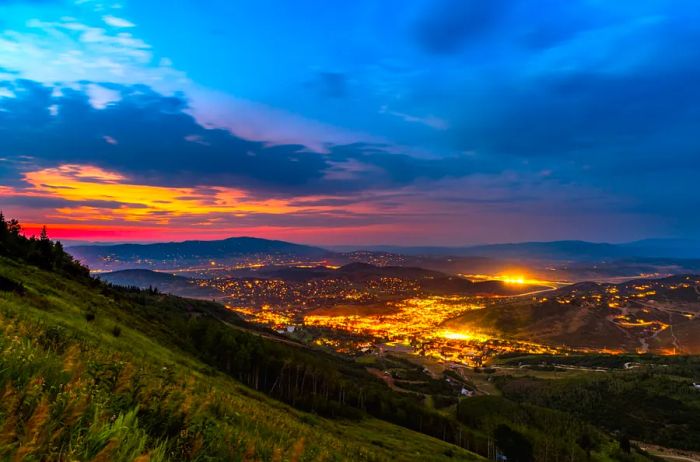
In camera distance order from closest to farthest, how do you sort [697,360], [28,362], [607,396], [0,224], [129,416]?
[129,416] → [28,362] → [0,224] → [607,396] → [697,360]

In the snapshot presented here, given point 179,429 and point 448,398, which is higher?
point 179,429

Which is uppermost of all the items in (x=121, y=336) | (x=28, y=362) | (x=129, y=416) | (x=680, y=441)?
(x=28, y=362)

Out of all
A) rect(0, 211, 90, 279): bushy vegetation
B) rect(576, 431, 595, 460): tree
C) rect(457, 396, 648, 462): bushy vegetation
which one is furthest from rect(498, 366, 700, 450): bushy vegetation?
rect(0, 211, 90, 279): bushy vegetation

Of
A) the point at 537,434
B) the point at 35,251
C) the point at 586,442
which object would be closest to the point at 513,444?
the point at 537,434

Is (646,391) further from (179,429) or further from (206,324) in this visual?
(179,429)

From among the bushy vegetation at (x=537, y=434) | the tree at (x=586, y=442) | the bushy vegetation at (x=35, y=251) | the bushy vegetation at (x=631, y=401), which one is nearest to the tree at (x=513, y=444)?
the bushy vegetation at (x=537, y=434)

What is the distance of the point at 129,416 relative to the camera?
504 centimetres

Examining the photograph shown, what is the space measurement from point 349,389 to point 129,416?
3783 inches

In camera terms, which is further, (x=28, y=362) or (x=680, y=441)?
(x=680, y=441)

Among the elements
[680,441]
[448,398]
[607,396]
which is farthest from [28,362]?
[607,396]

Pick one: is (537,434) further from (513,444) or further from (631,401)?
(631,401)

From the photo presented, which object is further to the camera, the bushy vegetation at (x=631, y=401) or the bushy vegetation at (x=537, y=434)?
the bushy vegetation at (x=631, y=401)

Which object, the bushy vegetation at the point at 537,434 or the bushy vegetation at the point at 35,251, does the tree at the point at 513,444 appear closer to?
the bushy vegetation at the point at 537,434

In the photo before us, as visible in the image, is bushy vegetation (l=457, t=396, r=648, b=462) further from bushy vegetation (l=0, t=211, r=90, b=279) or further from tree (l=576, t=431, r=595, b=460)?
bushy vegetation (l=0, t=211, r=90, b=279)
